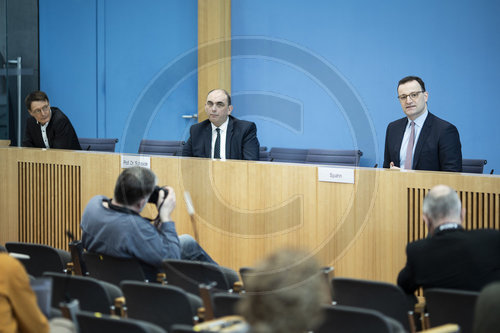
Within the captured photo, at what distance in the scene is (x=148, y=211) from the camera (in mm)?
5457

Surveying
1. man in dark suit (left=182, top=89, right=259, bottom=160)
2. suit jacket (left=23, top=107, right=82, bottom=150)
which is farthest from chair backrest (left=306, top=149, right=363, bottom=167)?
suit jacket (left=23, top=107, right=82, bottom=150)

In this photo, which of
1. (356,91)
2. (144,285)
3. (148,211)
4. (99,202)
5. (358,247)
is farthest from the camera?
(356,91)

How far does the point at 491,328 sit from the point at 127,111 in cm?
832

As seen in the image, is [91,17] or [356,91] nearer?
[356,91]

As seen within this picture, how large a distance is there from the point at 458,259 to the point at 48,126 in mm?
4777

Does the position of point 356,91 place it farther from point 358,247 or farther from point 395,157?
point 358,247

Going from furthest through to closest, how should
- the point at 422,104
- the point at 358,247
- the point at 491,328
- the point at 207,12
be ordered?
the point at 207,12 < the point at 422,104 < the point at 358,247 < the point at 491,328

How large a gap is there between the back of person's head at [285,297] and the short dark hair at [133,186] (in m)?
2.18

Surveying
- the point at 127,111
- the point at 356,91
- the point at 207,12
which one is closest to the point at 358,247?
the point at 356,91

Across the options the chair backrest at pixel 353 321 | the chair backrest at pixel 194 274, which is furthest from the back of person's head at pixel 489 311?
the chair backrest at pixel 194 274

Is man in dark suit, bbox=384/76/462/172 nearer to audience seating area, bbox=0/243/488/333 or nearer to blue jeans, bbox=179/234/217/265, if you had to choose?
blue jeans, bbox=179/234/217/265

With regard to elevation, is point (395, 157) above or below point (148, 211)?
above

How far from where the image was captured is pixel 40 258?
3.98m

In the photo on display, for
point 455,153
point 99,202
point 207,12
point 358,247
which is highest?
point 207,12
